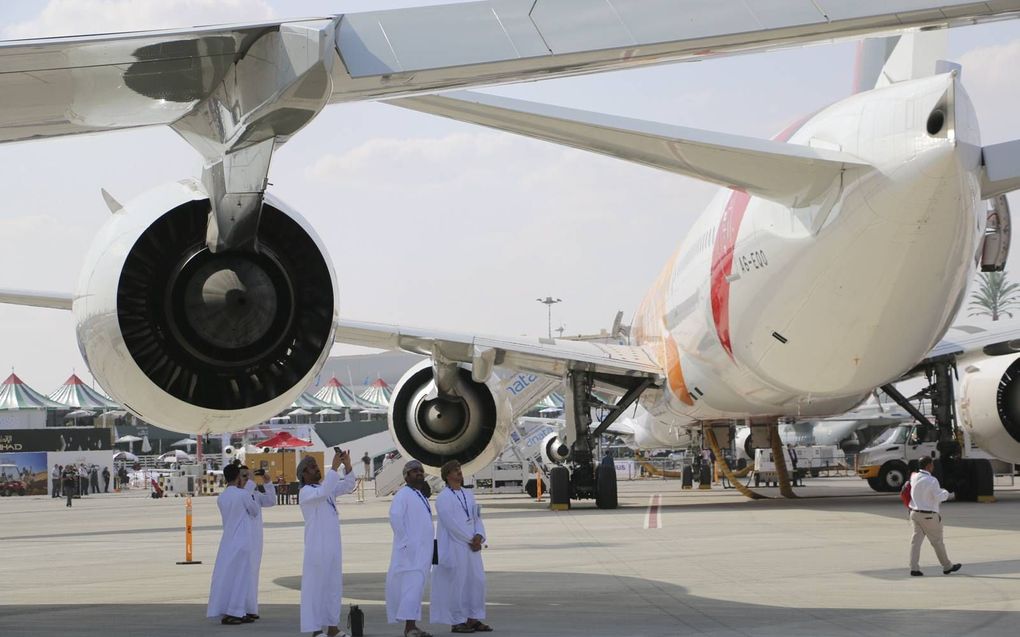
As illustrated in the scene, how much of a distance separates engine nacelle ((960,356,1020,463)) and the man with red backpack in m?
9.47

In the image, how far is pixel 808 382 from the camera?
609 inches

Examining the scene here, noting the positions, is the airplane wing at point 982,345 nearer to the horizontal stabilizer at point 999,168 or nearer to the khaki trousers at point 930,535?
the horizontal stabilizer at point 999,168

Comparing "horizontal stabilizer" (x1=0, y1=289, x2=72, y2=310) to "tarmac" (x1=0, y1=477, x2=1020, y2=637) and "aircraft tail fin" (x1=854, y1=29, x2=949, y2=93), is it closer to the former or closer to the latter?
"tarmac" (x1=0, y1=477, x2=1020, y2=637)

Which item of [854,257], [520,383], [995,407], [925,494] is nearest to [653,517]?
[995,407]

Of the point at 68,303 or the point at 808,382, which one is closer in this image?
the point at 68,303

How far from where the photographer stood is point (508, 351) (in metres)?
20.3

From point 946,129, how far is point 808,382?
4598mm

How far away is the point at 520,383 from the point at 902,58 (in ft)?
56.2

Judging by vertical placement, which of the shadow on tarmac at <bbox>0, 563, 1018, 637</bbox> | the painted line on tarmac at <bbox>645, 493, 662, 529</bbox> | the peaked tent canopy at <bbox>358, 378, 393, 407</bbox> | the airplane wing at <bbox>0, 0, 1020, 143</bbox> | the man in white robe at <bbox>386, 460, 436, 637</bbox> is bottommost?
the shadow on tarmac at <bbox>0, 563, 1018, 637</bbox>

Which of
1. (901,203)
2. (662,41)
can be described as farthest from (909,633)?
(901,203)

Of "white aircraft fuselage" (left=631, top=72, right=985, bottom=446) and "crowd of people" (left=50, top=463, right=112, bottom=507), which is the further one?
"crowd of people" (left=50, top=463, right=112, bottom=507)

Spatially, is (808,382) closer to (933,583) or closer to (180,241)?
(933,583)

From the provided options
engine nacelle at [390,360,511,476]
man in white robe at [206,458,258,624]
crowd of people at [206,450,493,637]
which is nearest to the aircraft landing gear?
engine nacelle at [390,360,511,476]

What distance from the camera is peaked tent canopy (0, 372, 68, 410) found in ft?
215
